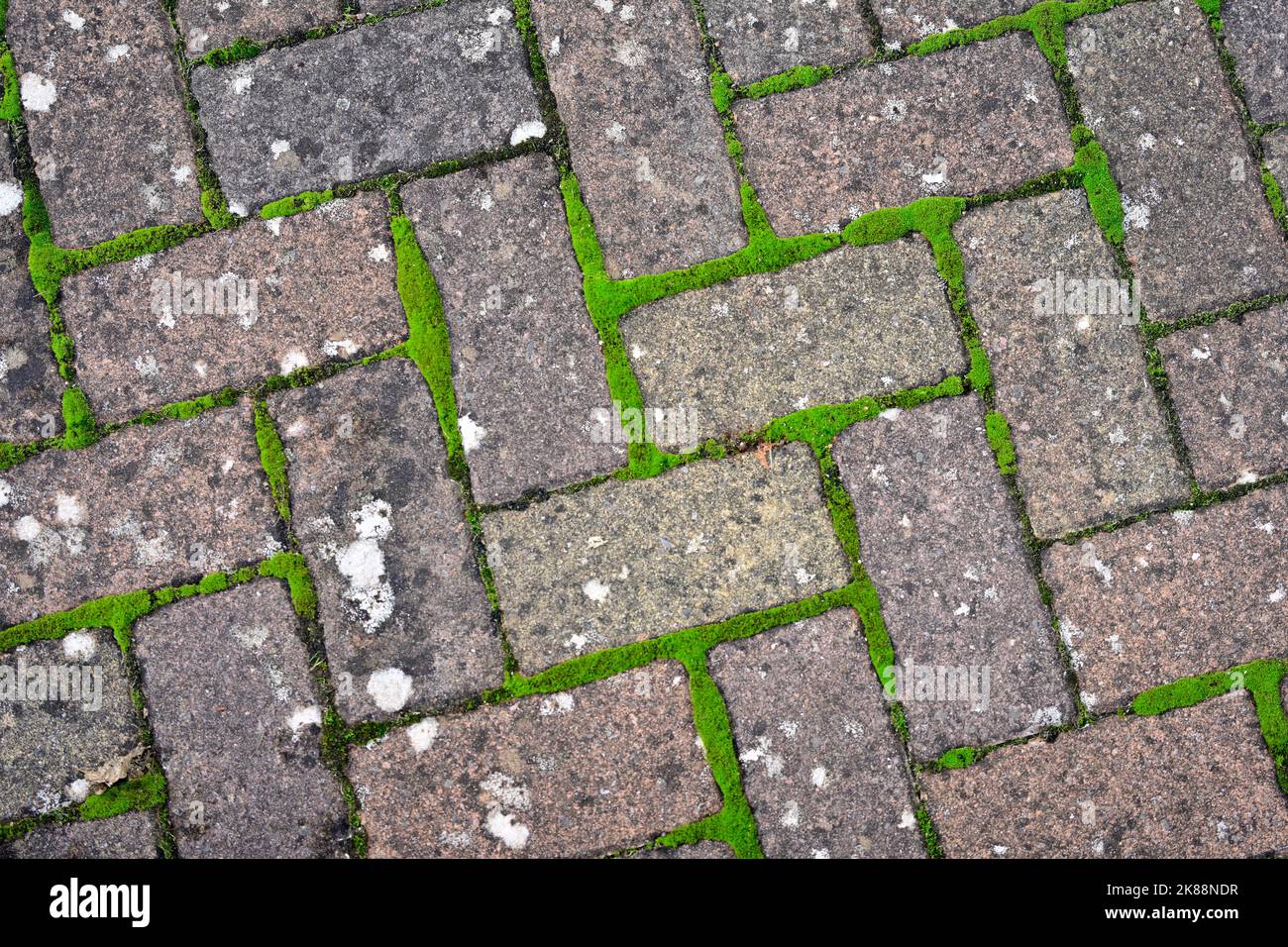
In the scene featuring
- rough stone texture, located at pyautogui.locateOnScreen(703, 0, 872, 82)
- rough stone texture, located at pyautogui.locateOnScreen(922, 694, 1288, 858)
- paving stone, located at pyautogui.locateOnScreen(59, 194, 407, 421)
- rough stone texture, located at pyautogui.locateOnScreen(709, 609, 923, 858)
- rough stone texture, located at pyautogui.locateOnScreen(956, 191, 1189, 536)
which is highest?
rough stone texture, located at pyautogui.locateOnScreen(703, 0, 872, 82)

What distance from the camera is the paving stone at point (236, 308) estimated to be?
276 centimetres

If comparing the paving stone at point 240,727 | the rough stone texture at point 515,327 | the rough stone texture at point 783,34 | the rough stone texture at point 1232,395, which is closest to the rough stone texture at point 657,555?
the rough stone texture at point 515,327

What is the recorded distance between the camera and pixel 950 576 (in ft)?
8.94

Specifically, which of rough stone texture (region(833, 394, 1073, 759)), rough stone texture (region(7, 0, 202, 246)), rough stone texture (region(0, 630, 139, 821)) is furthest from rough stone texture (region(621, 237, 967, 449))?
rough stone texture (region(0, 630, 139, 821))

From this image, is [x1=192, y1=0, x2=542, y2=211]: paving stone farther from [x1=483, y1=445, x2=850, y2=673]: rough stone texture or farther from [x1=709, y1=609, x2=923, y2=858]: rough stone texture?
[x1=709, y1=609, x2=923, y2=858]: rough stone texture

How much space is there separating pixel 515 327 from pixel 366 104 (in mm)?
819

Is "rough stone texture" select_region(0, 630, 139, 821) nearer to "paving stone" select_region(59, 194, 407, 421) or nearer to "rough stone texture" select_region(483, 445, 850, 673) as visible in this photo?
"paving stone" select_region(59, 194, 407, 421)

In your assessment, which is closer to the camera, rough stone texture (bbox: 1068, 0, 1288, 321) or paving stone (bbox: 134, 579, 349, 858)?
paving stone (bbox: 134, 579, 349, 858)

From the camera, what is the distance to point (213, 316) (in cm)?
277

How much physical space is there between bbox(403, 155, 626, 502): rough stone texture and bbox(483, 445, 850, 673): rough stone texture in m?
0.12

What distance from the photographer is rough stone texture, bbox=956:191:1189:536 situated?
276cm

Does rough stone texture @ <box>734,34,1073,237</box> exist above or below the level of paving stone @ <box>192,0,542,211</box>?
below

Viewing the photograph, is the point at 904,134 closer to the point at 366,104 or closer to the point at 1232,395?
the point at 1232,395

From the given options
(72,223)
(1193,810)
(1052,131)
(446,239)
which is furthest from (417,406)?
(1193,810)
